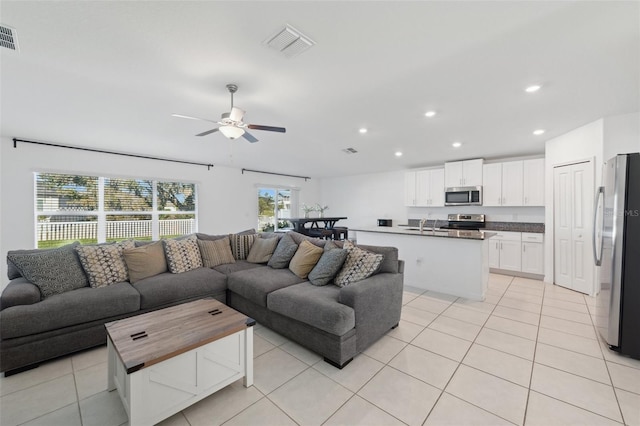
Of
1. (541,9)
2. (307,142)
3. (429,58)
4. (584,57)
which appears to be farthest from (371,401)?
(307,142)

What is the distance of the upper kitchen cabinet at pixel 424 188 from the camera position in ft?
19.7

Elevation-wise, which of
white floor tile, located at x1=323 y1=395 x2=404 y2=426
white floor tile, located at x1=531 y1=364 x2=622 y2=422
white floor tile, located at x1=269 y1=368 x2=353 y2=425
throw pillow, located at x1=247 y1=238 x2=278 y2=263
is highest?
throw pillow, located at x1=247 y1=238 x2=278 y2=263

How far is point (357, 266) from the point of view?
2586 mm

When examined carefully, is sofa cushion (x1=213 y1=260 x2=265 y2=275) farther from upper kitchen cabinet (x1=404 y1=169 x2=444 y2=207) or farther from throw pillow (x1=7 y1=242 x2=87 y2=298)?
upper kitchen cabinet (x1=404 y1=169 x2=444 y2=207)

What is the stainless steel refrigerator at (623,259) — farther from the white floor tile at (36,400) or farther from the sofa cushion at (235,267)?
the white floor tile at (36,400)

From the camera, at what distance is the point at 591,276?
3627mm

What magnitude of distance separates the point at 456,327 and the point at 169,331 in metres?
2.69

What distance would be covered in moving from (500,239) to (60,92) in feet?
22.5

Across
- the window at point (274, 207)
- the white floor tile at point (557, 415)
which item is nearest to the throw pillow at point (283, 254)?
the white floor tile at point (557, 415)

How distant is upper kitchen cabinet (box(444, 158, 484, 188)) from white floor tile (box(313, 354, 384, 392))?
188 inches

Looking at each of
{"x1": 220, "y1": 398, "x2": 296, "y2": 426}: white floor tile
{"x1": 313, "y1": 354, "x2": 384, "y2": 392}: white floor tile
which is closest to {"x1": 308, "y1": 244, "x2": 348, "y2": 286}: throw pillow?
{"x1": 313, "y1": 354, "x2": 384, "y2": 392}: white floor tile

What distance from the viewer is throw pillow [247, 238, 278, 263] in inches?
143

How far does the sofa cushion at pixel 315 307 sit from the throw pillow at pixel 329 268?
8cm

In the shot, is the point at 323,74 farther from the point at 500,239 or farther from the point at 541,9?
the point at 500,239
